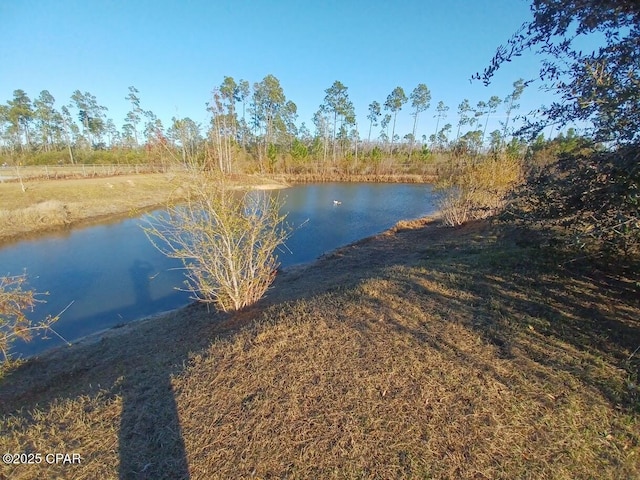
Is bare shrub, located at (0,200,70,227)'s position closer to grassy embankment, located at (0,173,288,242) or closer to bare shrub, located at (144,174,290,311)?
grassy embankment, located at (0,173,288,242)

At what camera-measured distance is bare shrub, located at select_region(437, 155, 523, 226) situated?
1234 centimetres

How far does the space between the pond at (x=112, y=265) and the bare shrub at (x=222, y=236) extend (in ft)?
2.84

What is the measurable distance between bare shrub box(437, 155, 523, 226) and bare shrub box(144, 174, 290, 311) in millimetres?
9304

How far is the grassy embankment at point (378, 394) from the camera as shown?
2.43 metres

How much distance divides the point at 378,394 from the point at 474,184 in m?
12.0

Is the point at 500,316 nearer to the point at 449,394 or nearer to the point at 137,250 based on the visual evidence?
the point at 449,394

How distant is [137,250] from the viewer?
537 inches

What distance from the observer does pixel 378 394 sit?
3016mm

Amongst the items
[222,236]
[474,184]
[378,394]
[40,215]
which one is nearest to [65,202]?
[40,215]

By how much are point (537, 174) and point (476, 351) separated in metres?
2.81

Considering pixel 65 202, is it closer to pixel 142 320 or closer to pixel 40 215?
pixel 40 215

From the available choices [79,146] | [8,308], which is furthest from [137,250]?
[79,146]

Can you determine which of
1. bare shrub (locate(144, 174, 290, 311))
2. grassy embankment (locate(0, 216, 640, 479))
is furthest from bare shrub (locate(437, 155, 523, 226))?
bare shrub (locate(144, 174, 290, 311))

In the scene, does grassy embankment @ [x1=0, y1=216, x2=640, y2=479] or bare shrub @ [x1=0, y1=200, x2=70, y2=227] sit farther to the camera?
bare shrub @ [x1=0, y1=200, x2=70, y2=227]
